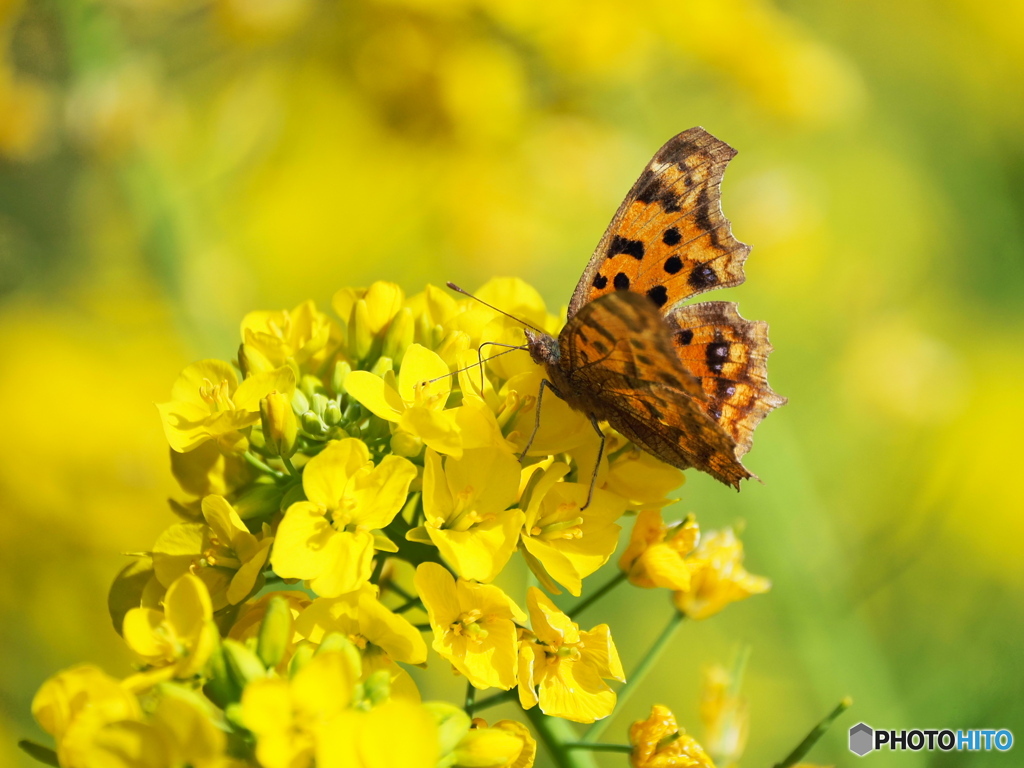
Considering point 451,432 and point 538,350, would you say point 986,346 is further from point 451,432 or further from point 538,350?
point 451,432

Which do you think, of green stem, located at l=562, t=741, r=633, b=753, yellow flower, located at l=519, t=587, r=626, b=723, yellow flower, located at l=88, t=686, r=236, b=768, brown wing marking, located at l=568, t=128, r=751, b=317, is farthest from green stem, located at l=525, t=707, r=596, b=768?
brown wing marking, located at l=568, t=128, r=751, b=317

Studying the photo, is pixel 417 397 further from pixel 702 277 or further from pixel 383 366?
pixel 702 277

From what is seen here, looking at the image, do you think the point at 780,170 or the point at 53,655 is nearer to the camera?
the point at 53,655

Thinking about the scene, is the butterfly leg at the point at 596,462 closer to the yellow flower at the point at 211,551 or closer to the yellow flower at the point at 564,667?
the yellow flower at the point at 564,667

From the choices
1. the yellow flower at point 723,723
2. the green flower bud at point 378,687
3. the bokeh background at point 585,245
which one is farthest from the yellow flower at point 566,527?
the bokeh background at point 585,245

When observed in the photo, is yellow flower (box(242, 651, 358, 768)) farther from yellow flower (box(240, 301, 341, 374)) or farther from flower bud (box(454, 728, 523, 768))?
yellow flower (box(240, 301, 341, 374))

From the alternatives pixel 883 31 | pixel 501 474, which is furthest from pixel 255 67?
pixel 883 31
